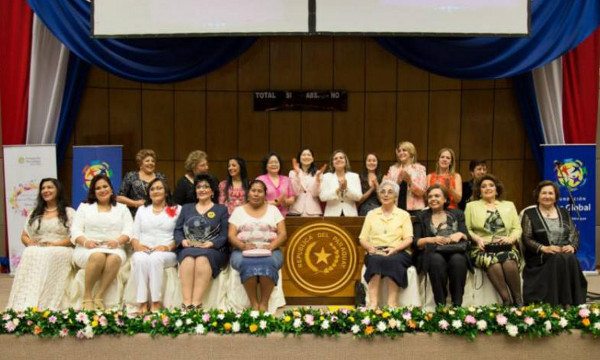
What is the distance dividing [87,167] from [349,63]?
10.2ft

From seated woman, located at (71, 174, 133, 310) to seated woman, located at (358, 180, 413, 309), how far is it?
1.85 m

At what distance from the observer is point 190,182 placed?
18.7ft

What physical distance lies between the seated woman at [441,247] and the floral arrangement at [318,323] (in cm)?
66

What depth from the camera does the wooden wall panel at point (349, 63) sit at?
7641 mm

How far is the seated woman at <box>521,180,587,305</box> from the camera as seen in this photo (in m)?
4.90

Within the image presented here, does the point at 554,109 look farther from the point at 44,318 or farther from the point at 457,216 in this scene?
the point at 44,318

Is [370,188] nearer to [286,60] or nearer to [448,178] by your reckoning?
[448,178]

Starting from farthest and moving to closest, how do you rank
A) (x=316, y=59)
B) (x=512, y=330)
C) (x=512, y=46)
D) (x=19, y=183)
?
(x=316, y=59), (x=19, y=183), (x=512, y=46), (x=512, y=330)

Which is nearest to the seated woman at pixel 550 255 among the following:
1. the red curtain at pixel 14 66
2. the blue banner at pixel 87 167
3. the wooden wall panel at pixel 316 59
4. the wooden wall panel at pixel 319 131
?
the wooden wall panel at pixel 319 131

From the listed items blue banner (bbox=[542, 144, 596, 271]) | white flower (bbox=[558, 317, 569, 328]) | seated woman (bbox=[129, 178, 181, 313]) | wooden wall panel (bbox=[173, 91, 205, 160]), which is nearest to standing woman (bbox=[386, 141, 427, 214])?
blue banner (bbox=[542, 144, 596, 271])

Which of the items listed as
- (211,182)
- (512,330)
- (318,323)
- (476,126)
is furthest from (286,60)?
(512,330)

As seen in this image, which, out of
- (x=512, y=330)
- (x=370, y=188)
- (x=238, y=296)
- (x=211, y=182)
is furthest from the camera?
(x=370, y=188)

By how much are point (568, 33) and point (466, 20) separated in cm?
93

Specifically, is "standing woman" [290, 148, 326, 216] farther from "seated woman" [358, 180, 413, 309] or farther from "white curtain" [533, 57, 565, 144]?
"white curtain" [533, 57, 565, 144]
